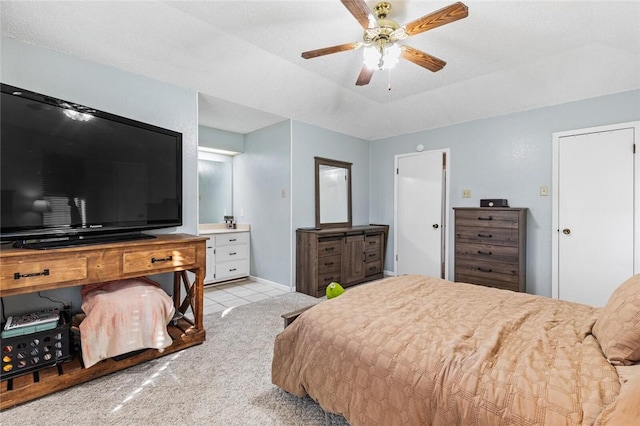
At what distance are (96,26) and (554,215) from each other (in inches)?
194

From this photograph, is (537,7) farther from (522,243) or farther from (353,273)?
(353,273)

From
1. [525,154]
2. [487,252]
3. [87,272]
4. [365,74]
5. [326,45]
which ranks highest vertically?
[326,45]

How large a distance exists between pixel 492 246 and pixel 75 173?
4.18 metres

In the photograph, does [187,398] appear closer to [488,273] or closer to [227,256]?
[227,256]

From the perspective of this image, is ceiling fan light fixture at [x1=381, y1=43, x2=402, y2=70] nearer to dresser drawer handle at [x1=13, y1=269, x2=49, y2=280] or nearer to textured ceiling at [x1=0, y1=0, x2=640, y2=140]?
textured ceiling at [x1=0, y1=0, x2=640, y2=140]

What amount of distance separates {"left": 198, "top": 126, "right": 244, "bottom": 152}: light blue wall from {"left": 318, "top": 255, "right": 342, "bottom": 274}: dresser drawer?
2362mm

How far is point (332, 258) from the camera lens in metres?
4.14

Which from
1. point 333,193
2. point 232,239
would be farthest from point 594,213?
point 232,239

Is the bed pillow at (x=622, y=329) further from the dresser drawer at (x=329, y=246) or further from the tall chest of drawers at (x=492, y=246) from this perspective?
the dresser drawer at (x=329, y=246)

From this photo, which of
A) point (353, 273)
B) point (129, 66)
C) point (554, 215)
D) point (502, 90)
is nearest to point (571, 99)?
point (502, 90)

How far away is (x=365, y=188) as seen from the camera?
5.34m

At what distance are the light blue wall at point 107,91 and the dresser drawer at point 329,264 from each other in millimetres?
1666

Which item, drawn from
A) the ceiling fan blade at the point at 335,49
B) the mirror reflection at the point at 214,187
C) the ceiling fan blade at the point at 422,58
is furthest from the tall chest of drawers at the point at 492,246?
the mirror reflection at the point at 214,187

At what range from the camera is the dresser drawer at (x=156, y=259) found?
7.02 feet
